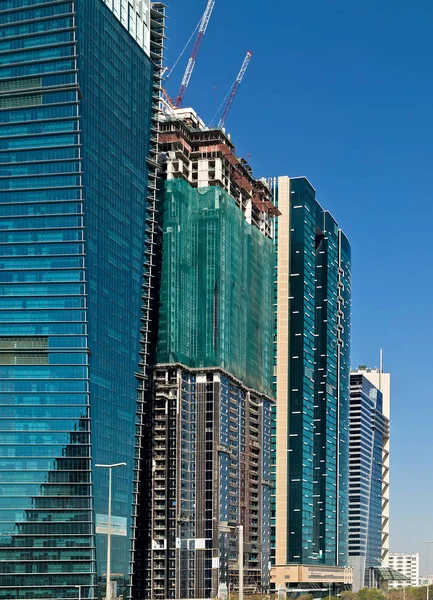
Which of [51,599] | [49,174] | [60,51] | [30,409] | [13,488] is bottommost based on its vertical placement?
[51,599]

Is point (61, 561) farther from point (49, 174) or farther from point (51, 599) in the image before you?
point (49, 174)

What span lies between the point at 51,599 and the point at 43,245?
58553 mm

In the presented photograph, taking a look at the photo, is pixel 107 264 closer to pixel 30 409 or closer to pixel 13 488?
pixel 30 409

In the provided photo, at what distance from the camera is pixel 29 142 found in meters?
195

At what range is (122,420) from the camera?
199 m

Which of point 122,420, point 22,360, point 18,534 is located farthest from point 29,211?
point 18,534

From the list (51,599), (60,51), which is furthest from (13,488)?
(60,51)

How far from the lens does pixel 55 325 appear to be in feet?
615

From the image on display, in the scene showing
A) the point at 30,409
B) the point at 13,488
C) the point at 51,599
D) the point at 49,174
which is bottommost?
the point at 51,599

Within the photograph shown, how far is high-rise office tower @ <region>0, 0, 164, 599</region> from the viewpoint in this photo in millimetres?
181500

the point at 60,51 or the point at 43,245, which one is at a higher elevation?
the point at 60,51

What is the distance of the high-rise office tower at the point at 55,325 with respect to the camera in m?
182

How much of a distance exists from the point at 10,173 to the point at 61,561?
66434mm

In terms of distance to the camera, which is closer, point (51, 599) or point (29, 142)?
point (51, 599)
